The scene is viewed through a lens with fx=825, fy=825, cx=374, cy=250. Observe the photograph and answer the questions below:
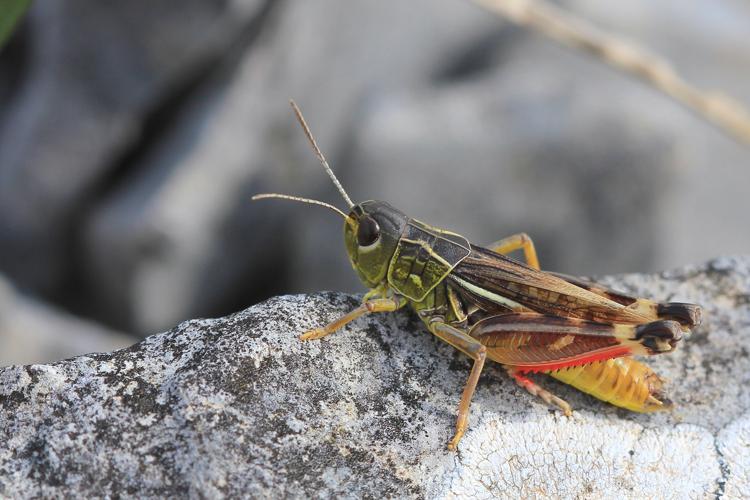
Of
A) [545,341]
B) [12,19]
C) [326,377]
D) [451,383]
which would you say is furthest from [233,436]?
[12,19]

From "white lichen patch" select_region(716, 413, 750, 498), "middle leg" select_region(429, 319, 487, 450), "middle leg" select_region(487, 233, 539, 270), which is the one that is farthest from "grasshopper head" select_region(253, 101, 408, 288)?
"white lichen patch" select_region(716, 413, 750, 498)

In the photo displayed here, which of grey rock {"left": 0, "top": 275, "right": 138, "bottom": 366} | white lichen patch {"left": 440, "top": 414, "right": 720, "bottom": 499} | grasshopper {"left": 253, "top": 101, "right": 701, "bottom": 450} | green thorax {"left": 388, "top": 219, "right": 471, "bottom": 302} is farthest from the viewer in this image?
grey rock {"left": 0, "top": 275, "right": 138, "bottom": 366}

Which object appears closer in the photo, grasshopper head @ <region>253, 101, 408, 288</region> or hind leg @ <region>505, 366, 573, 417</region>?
hind leg @ <region>505, 366, 573, 417</region>

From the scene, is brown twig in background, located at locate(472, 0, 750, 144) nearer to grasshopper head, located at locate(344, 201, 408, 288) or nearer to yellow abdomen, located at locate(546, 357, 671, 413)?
grasshopper head, located at locate(344, 201, 408, 288)

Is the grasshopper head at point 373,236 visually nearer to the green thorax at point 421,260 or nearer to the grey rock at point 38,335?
the green thorax at point 421,260

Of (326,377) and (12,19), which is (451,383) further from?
(12,19)

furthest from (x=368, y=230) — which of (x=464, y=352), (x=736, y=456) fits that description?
(x=736, y=456)

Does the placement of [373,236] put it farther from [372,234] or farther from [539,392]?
[539,392]
